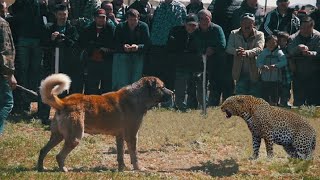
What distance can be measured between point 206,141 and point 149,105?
2.37m

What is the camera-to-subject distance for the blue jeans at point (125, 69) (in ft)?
52.5

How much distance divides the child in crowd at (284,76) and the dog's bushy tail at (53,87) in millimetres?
6747

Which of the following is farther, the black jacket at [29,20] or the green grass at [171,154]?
the black jacket at [29,20]

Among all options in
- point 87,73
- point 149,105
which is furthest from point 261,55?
point 149,105

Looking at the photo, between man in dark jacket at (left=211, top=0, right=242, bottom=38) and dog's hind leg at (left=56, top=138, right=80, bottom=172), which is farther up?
man in dark jacket at (left=211, top=0, right=242, bottom=38)

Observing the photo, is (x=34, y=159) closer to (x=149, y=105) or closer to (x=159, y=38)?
(x=149, y=105)

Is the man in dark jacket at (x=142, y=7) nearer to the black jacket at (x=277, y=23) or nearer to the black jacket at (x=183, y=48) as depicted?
the black jacket at (x=183, y=48)

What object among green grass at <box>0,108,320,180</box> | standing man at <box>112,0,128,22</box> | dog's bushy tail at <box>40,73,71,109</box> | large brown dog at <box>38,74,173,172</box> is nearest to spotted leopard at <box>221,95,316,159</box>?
green grass at <box>0,108,320,180</box>

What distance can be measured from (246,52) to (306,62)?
1554mm

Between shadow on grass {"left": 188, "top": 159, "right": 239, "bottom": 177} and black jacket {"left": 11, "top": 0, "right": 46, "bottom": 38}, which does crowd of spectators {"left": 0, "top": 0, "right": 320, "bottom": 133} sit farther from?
shadow on grass {"left": 188, "top": 159, "right": 239, "bottom": 177}

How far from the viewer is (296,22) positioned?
16.8m

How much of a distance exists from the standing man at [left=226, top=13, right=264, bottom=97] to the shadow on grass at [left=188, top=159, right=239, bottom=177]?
3932 millimetres

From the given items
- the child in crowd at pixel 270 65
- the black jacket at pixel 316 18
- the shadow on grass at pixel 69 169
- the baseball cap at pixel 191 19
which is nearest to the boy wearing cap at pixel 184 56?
the baseball cap at pixel 191 19

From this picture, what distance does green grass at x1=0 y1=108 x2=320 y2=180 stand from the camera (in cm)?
1098
